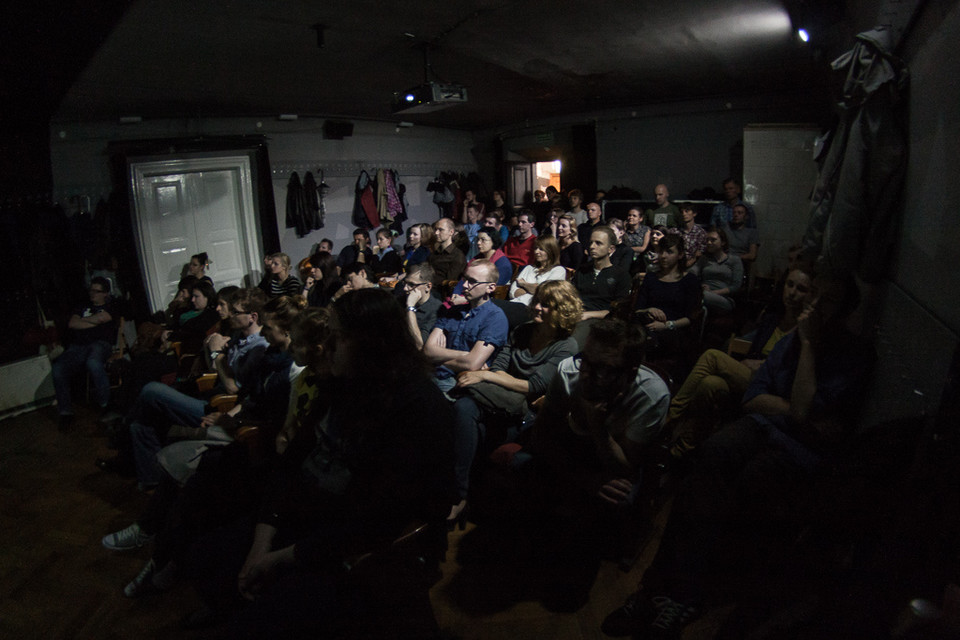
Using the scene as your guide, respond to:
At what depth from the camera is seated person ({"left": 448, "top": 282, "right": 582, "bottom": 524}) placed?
235 cm

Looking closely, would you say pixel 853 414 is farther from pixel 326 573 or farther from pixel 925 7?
pixel 326 573

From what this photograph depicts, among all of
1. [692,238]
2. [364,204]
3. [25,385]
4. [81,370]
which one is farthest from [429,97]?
[25,385]

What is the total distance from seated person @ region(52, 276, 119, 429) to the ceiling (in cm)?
192

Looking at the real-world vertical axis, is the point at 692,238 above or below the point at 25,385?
above

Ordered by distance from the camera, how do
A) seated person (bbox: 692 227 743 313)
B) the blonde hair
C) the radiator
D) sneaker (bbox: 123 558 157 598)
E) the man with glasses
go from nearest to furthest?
1. sneaker (bbox: 123 558 157 598)
2. the blonde hair
3. the man with glasses
4. seated person (bbox: 692 227 743 313)
5. the radiator

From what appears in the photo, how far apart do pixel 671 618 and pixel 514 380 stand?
114cm

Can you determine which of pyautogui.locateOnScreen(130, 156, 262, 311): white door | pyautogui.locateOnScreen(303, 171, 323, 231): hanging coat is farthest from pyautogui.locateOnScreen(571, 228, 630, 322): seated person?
pyautogui.locateOnScreen(130, 156, 262, 311): white door

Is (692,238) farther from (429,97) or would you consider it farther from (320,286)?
(320,286)

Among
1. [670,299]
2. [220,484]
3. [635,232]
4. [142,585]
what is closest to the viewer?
[220,484]

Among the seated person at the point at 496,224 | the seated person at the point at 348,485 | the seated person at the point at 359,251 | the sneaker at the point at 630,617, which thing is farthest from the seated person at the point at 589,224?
the seated person at the point at 348,485

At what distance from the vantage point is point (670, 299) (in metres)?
3.43

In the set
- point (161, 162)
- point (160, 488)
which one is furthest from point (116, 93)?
point (160, 488)

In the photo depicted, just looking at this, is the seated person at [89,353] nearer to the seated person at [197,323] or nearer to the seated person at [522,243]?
the seated person at [197,323]

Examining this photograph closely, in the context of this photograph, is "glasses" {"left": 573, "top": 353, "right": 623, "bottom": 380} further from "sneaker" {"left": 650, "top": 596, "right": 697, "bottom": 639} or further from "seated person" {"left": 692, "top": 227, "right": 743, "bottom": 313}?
"seated person" {"left": 692, "top": 227, "right": 743, "bottom": 313}
